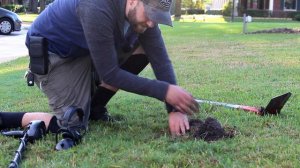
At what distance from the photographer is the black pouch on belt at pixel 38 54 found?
12.2 feet

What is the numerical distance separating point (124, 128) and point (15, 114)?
84 cm

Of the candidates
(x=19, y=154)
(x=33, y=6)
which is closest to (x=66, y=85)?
(x=19, y=154)

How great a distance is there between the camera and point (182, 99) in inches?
123

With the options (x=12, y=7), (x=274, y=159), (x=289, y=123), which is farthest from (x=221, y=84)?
(x=12, y=7)

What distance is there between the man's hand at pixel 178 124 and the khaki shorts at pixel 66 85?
2.16ft

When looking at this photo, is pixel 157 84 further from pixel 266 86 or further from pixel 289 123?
pixel 266 86

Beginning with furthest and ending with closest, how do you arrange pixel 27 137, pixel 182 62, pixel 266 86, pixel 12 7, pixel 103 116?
pixel 12 7 → pixel 182 62 → pixel 266 86 → pixel 103 116 → pixel 27 137

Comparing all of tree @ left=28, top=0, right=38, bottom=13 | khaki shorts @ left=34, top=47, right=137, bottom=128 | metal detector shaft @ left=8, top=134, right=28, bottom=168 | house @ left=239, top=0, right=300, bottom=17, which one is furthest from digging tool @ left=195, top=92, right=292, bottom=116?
tree @ left=28, top=0, right=38, bottom=13

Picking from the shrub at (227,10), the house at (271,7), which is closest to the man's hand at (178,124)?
the house at (271,7)

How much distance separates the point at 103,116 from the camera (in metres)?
4.27

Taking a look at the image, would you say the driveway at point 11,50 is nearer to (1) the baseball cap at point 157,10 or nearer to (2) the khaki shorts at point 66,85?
(2) the khaki shorts at point 66,85

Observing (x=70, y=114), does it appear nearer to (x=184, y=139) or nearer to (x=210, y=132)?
(x=184, y=139)

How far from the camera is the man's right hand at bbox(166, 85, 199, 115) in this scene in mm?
3125

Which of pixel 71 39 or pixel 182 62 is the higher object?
pixel 71 39
